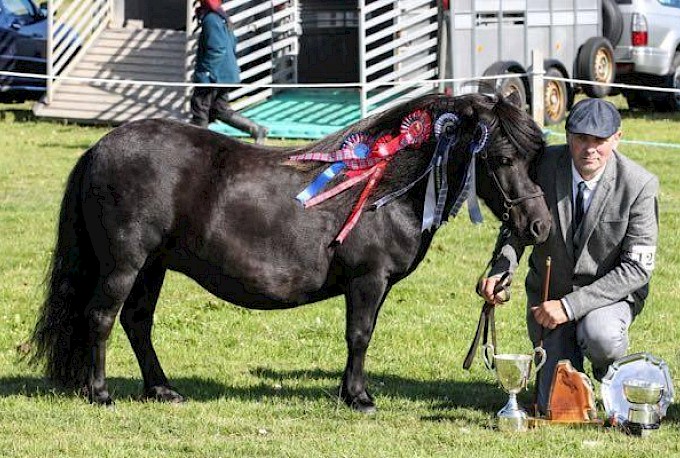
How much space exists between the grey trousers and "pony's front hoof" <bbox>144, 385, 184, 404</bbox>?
5.96 ft

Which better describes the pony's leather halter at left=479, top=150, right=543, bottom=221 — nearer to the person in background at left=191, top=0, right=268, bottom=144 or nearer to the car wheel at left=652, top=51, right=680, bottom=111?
the person in background at left=191, top=0, right=268, bottom=144

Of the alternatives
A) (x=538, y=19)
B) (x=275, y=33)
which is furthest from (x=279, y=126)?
(x=538, y=19)

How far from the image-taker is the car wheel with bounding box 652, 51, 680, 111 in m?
19.9

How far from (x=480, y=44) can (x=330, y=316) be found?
9444 millimetres

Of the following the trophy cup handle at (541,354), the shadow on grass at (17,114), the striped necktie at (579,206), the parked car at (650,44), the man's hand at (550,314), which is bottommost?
the trophy cup handle at (541,354)

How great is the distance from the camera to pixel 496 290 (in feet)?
20.7

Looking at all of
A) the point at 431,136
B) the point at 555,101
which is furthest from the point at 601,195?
the point at 555,101

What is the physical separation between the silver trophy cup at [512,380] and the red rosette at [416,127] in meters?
1.12

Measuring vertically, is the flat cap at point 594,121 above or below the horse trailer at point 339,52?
below

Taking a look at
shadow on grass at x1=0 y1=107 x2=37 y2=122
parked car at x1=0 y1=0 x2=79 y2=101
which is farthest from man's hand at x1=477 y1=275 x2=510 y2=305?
parked car at x1=0 y1=0 x2=79 y2=101

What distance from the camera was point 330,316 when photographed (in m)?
8.73

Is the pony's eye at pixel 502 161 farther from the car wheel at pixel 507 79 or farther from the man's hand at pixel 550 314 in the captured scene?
the car wheel at pixel 507 79

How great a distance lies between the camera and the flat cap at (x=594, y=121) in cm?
599

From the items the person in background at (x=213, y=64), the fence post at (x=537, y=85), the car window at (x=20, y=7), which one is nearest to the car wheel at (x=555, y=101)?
the fence post at (x=537, y=85)
